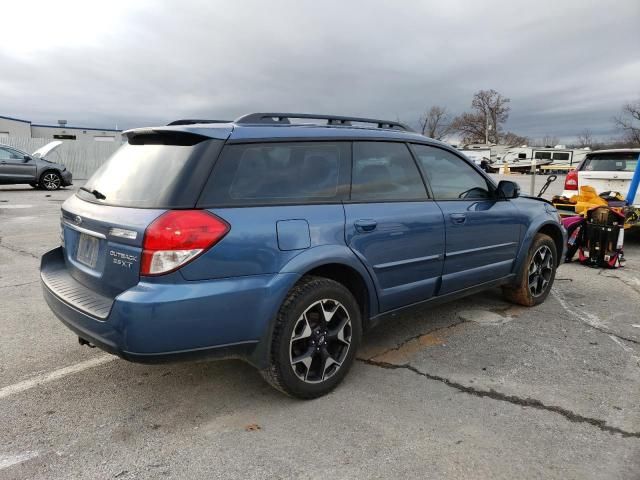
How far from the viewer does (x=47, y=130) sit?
49.7 meters

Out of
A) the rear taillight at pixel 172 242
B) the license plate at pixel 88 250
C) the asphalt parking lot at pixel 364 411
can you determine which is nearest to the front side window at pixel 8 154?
the asphalt parking lot at pixel 364 411

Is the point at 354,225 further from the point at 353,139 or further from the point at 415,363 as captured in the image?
the point at 415,363

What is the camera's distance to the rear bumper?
2482mm

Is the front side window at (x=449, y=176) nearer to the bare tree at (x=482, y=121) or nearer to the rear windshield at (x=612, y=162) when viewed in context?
the rear windshield at (x=612, y=162)

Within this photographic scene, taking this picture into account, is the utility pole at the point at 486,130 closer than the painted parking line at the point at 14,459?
No

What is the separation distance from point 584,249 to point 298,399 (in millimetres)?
5836

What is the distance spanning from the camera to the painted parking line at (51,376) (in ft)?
10.5

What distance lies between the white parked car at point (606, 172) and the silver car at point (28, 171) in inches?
655

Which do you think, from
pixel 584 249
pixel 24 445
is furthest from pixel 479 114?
pixel 24 445

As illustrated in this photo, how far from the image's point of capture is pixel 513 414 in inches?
116

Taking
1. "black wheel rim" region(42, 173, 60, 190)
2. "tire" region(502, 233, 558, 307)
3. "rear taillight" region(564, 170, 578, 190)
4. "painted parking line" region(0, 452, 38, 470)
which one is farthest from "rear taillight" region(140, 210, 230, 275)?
"black wheel rim" region(42, 173, 60, 190)

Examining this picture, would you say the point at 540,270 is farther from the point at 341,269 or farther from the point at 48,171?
the point at 48,171

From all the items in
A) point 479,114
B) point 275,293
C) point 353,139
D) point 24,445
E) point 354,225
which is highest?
point 479,114

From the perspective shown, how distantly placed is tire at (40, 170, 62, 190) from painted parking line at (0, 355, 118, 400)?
16403 mm
